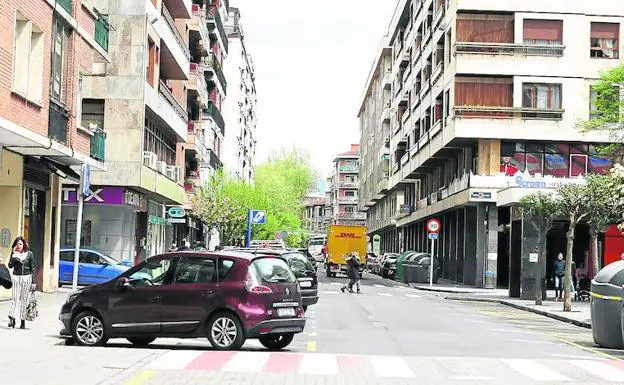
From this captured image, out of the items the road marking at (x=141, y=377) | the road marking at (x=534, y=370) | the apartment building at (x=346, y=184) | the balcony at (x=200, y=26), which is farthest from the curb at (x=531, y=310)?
the apartment building at (x=346, y=184)

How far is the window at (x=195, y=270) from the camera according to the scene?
15930 mm

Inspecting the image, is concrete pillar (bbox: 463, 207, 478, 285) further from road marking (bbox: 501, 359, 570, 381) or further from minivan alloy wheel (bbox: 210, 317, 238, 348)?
minivan alloy wheel (bbox: 210, 317, 238, 348)

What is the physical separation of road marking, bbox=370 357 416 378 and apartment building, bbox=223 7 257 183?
7693 centimetres

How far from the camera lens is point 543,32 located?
50469 mm

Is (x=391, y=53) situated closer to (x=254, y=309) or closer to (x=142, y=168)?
(x=142, y=168)

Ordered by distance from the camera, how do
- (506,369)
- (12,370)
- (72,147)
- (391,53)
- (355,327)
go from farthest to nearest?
(391,53) < (72,147) < (355,327) < (506,369) < (12,370)

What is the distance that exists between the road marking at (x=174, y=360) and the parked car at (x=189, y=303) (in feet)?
2.50

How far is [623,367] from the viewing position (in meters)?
15.0

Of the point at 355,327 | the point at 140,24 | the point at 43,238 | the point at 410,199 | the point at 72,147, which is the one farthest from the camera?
the point at 410,199

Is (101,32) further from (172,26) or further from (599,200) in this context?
(599,200)

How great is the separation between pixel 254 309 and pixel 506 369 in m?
4.09

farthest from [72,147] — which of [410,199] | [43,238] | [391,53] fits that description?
[391,53]

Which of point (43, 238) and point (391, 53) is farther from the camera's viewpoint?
point (391, 53)

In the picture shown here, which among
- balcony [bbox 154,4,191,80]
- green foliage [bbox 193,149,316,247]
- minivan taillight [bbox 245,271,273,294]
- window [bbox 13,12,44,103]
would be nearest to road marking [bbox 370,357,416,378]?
minivan taillight [bbox 245,271,273,294]
